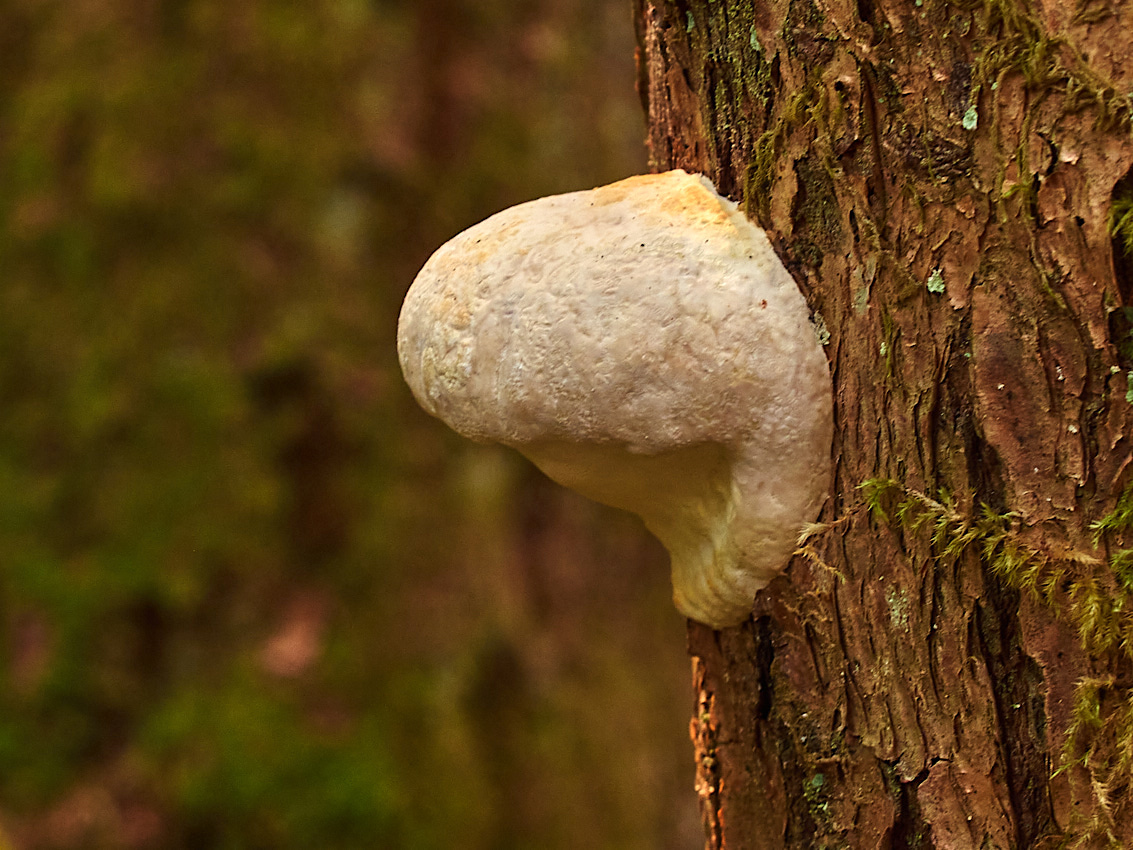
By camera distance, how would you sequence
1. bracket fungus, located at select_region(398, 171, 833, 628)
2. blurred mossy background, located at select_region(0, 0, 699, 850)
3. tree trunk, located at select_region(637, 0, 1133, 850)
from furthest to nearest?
blurred mossy background, located at select_region(0, 0, 699, 850), bracket fungus, located at select_region(398, 171, 833, 628), tree trunk, located at select_region(637, 0, 1133, 850)

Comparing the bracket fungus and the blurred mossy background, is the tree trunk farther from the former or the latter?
the blurred mossy background

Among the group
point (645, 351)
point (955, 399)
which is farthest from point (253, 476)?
point (955, 399)

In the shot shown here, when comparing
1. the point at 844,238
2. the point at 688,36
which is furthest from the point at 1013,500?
the point at 688,36

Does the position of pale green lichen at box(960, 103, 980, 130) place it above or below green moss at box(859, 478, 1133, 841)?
above

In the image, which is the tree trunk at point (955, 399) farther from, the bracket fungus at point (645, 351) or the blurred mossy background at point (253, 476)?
the blurred mossy background at point (253, 476)

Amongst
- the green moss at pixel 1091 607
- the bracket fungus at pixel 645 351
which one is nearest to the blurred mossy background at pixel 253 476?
the bracket fungus at pixel 645 351

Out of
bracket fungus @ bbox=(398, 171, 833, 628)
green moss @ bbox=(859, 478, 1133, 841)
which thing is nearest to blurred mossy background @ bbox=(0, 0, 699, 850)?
bracket fungus @ bbox=(398, 171, 833, 628)

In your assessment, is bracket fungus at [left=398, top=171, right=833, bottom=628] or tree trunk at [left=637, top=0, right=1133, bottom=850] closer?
tree trunk at [left=637, top=0, right=1133, bottom=850]

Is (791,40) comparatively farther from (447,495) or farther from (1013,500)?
(447,495)
